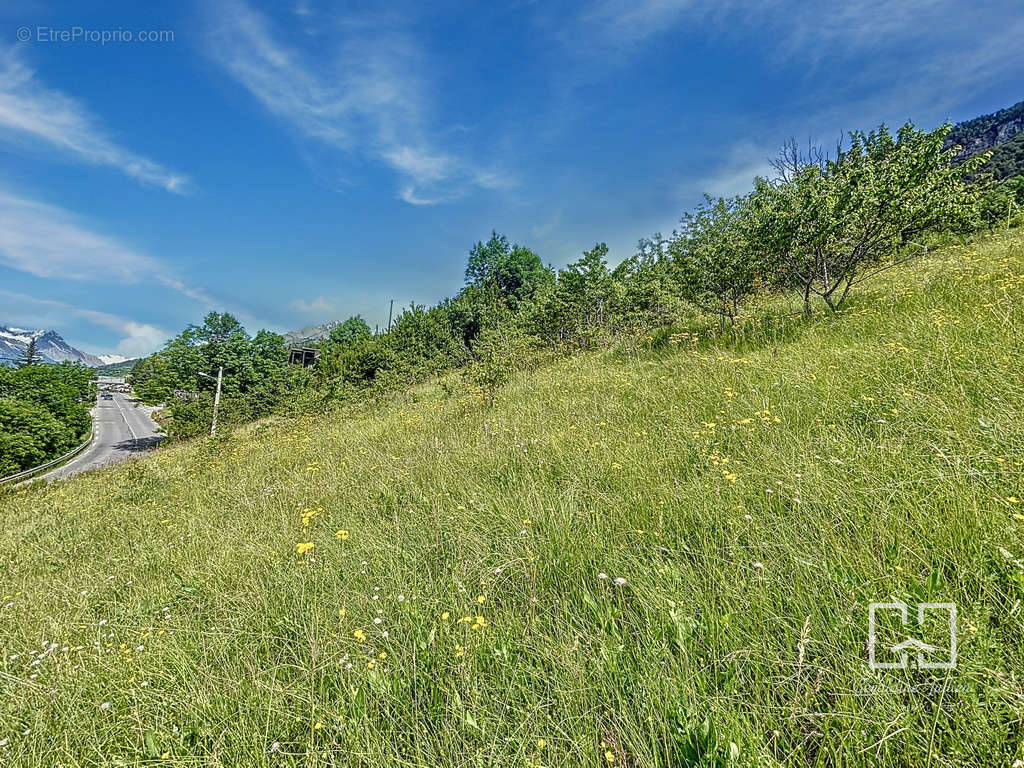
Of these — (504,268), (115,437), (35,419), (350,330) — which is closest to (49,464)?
(35,419)

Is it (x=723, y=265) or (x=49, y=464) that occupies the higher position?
(x=723, y=265)

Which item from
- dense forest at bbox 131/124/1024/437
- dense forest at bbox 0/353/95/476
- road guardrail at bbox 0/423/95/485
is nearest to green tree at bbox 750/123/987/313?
dense forest at bbox 131/124/1024/437

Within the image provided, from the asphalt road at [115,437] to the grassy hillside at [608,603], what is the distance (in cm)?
2629

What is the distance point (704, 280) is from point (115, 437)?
72.6 metres

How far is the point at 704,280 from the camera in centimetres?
776

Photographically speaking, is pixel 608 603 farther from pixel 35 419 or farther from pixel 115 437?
pixel 115 437

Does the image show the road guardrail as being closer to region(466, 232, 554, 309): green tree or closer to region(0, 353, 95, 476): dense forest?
region(0, 353, 95, 476): dense forest

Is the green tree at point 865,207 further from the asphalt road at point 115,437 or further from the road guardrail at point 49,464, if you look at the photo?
the road guardrail at point 49,464

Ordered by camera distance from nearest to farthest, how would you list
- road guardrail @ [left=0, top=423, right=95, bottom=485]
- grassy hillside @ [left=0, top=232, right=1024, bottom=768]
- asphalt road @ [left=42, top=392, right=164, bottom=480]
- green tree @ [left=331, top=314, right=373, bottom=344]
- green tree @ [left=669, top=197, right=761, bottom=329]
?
grassy hillside @ [left=0, top=232, right=1024, bottom=768]
green tree @ [left=669, top=197, right=761, bottom=329]
road guardrail @ [left=0, top=423, right=95, bottom=485]
asphalt road @ [left=42, top=392, right=164, bottom=480]
green tree @ [left=331, top=314, right=373, bottom=344]

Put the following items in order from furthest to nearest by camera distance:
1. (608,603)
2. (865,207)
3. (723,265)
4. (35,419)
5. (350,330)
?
(350,330) → (35,419) → (723,265) → (865,207) → (608,603)

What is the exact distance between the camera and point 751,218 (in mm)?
7227

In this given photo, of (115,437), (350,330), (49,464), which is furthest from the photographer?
(115,437)

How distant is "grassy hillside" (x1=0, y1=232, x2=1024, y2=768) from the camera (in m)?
1.16

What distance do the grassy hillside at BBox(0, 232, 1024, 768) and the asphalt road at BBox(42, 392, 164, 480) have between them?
26285 mm
